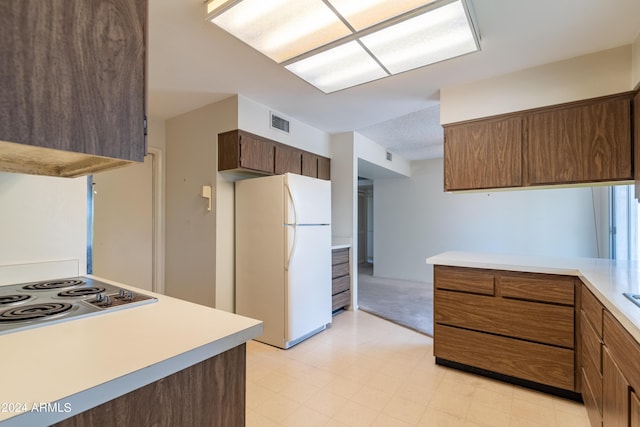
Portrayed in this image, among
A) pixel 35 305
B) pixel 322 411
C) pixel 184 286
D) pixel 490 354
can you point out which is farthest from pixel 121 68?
pixel 184 286

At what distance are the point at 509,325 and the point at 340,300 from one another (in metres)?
2.09

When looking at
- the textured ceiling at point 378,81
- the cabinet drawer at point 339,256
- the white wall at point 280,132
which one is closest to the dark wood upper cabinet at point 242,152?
the white wall at point 280,132

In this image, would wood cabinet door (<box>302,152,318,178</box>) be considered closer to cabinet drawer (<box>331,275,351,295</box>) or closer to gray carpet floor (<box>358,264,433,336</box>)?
cabinet drawer (<box>331,275,351,295</box>)

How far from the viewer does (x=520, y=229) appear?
16.6 feet

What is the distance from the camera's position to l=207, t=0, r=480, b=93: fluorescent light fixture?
166cm

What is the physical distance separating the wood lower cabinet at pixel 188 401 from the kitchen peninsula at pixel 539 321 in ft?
4.98

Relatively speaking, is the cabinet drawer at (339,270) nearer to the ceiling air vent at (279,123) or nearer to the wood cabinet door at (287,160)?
the wood cabinet door at (287,160)

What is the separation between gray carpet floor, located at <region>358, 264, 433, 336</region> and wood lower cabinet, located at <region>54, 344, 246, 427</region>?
9.06 feet

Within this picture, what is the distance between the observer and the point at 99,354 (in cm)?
74

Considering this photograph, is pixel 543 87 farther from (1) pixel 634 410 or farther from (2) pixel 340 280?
(2) pixel 340 280

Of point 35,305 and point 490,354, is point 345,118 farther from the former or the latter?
point 35,305

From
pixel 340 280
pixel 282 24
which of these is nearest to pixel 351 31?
pixel 282 24

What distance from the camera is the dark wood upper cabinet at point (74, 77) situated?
68 cm

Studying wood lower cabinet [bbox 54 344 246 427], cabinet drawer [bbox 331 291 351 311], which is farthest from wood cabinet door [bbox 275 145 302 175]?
wood lower cabinet [bbox 54 344 246 427]
